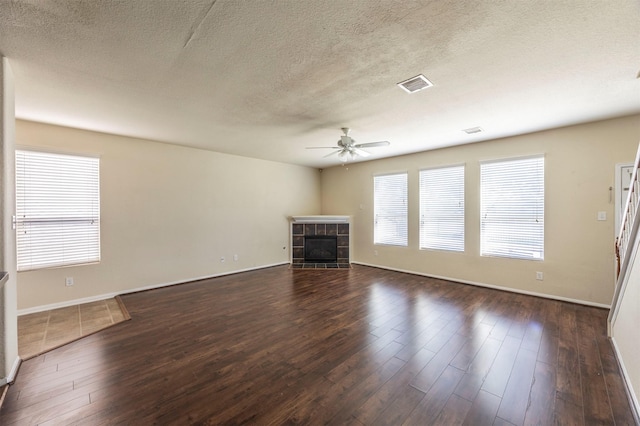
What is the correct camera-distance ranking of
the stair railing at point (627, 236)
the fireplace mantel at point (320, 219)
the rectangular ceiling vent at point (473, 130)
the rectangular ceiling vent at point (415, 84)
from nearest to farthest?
the stair railing at point (627, 236) < the rectangular ceiling vent at point (415, 84) < the rectangular ceiling vent at point (473, 130) < the fireplace mantel at point (320, 219)

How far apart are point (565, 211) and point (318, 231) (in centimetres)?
471

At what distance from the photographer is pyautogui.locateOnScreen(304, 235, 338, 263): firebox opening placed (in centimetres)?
659

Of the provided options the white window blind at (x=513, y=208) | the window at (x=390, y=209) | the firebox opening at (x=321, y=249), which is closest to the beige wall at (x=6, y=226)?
the firebox opening at (x=321, y=249)

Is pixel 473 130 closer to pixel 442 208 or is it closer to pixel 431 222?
pixel 442 208

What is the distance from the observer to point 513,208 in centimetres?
427

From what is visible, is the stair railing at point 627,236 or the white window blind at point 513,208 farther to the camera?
the white window blind at point 513,208

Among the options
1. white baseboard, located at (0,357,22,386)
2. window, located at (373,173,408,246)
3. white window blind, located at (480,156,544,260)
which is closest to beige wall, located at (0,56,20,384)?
white baseboard, located at (0,357,22,386)

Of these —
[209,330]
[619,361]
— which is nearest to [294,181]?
[209,330]

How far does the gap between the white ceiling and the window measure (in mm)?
2325

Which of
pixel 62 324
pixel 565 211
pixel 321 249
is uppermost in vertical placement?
pixel 565 211

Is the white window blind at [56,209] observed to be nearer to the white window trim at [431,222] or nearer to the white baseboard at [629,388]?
the white window trim at [431,222]

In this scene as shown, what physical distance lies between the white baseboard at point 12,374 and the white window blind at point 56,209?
1908 mm

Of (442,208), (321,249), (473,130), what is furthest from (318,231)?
(473,130)

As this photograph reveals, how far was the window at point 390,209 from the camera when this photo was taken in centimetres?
575
